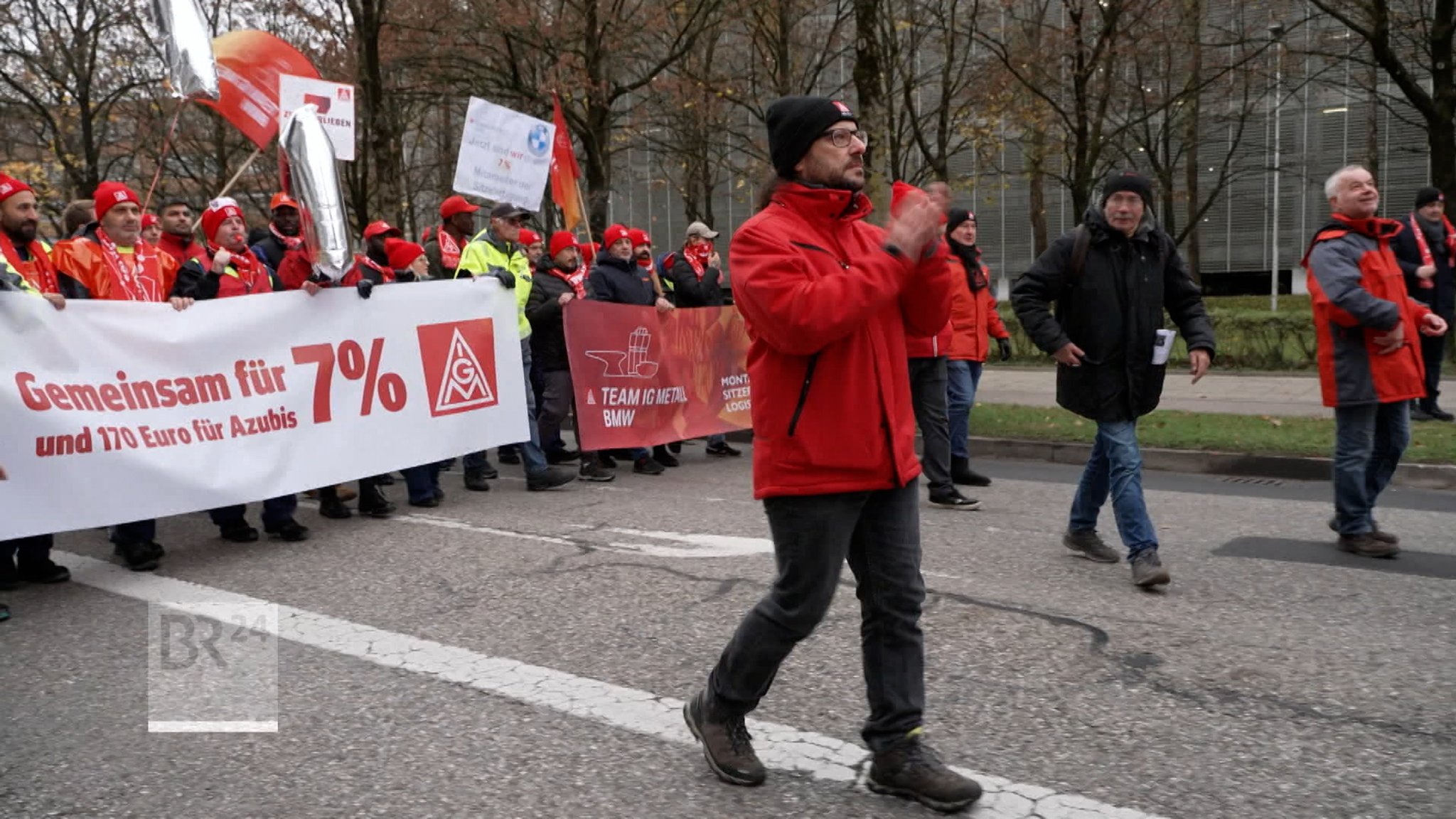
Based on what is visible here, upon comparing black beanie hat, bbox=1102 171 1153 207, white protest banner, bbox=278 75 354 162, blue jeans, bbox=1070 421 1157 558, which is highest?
white protest banner, bbox=278 75 354 162

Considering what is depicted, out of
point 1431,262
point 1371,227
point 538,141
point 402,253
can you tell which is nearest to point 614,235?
point 538,141

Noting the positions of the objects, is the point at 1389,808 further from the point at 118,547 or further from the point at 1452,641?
the point at 118,547

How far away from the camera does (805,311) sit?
309 centimetres

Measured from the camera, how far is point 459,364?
8594 mm

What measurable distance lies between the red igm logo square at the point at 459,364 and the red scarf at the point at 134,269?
5.46 ft

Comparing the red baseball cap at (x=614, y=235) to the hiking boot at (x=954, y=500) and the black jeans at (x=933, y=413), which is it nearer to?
the black jeans at (x=933, y=413)

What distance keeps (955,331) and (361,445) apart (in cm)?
414

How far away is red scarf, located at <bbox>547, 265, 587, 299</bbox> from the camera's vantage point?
9.72 meters

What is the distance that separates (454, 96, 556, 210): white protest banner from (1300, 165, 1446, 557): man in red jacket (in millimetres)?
5692

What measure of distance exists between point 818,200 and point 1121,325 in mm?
2942

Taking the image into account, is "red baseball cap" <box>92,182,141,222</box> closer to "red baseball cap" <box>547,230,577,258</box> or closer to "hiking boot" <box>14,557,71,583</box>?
"hiking boot" <box>14,557,71,583</box>

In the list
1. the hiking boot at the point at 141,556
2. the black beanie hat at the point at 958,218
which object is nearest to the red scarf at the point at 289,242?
the hiking boot at the point at 141,556

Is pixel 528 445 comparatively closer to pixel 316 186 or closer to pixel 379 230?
pixel 379 230

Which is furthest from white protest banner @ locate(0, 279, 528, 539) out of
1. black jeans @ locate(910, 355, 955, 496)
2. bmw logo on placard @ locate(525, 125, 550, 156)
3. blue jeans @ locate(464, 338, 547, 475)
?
black jeans @ locate(910, 355, 955, 496)
